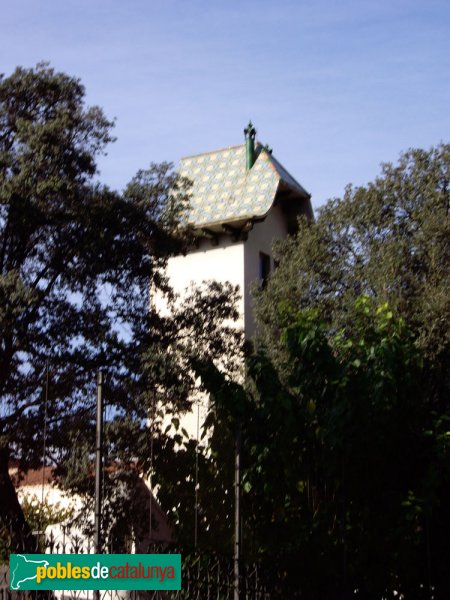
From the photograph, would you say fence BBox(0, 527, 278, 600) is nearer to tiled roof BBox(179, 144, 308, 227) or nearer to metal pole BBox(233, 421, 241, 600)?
metal pole BBox(233, 421, 241, 600)

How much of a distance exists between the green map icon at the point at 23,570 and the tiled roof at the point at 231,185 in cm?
1624

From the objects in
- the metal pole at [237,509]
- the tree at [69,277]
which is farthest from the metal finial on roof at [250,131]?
the metal pole at [237,509]

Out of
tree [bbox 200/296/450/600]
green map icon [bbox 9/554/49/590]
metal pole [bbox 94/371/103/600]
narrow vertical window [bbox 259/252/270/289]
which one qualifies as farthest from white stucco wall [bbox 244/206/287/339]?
green map icon [bbox 9/554/49/590]

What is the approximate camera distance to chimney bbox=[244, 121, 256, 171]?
2383cm

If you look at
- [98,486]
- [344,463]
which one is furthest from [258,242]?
[98,486]

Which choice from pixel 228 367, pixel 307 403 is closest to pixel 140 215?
pixel 228 367

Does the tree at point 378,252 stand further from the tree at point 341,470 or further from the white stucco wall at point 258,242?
the tree at point 341,470

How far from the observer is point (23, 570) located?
22.9 feet

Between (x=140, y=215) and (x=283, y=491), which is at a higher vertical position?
(x=140, y=215)

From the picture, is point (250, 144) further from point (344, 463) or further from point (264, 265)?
point (344, 463)

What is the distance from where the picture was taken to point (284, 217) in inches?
984

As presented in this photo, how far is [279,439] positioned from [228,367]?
491cm

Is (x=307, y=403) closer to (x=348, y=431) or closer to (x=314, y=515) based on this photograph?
(x=348, y=431)

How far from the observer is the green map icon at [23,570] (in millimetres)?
6871
